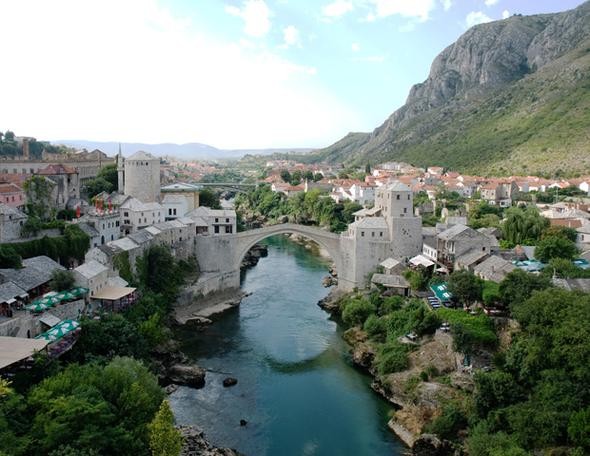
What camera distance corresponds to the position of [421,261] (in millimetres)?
27594

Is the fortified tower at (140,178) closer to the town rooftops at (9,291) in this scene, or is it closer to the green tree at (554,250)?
the town rooftops at (9,291)

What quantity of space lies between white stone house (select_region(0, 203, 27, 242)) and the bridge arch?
1214 cm

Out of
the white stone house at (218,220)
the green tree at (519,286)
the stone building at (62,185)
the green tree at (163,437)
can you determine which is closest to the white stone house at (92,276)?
the green tree at (163,437)

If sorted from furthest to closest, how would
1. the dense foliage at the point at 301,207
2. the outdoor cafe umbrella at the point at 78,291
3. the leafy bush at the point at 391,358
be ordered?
the dense foliage at the point at 301,207, the leafy bush at the point at 391,358, the outdoor cafe umbrella at the point at 78,291

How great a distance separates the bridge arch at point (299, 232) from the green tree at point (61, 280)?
1272cm

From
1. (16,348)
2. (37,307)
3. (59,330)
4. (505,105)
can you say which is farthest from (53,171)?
(505,105)

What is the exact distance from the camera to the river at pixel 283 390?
1772cm

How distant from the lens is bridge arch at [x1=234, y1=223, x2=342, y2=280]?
31734 millimetres

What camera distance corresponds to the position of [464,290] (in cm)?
2214

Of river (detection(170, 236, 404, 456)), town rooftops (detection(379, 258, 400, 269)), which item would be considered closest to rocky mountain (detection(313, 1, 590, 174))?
town rooftops (detection(379, 258, 400, 269))

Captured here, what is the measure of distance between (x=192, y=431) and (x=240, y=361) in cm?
617

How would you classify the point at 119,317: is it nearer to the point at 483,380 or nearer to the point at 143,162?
the point at 483,380

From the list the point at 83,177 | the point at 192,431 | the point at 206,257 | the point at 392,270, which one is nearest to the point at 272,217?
the point at 83,177

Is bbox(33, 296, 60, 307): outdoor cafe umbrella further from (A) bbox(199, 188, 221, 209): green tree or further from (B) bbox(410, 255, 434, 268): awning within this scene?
(A) bbox(199, 188, 221, 209): green tree
